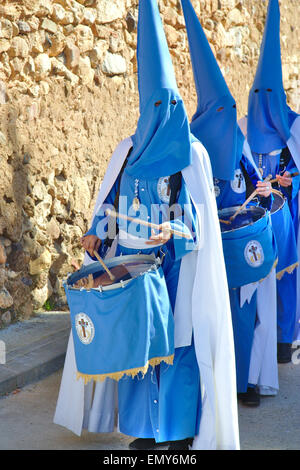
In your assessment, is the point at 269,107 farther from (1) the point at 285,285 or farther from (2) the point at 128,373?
(2) the point at 128,373

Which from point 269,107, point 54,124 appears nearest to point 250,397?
point 269,107

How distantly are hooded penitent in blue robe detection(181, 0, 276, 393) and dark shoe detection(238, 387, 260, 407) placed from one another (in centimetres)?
5

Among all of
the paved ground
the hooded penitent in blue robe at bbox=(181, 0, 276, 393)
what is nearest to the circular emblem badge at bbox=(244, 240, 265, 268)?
the hooded penitent in blue robe at bbox=(181, 0, 276, 393)

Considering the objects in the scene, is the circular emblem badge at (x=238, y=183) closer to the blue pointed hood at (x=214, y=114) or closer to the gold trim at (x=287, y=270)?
the blue pointed hood at (x=214, y=114)

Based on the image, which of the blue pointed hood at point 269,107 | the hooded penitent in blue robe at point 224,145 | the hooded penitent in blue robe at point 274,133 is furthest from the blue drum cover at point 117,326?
the blue pointed hood at point 269,107

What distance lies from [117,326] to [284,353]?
7.37ft

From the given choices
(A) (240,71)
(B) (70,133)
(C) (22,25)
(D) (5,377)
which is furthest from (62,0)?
(A) (240,71)

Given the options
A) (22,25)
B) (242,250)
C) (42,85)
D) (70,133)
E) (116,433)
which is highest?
(22,25)

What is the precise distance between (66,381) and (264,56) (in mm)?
3026

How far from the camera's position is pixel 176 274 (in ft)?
11.3

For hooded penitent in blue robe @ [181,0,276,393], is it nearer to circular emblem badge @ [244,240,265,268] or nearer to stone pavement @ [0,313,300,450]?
circular emblem badge @ [244,240,265,268]

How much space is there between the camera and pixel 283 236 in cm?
483

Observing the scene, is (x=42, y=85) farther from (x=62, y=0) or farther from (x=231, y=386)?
(x=231, y=386)

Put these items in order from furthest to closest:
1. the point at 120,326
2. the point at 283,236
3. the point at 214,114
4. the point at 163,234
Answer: the point at 283,236
the point at 214,114
the point at 163,234
the point at 120,326
